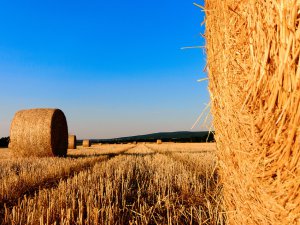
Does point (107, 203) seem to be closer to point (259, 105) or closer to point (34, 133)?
point (259, 105)

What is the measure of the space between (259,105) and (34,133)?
33.7 feet

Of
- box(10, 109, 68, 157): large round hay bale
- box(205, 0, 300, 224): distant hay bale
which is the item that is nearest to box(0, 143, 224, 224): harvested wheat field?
box(205, 0, 300, 224): distant hay bale

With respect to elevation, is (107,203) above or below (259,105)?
below

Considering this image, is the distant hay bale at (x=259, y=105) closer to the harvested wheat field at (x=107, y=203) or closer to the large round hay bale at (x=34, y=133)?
Result: the harvested wheat field at (x=107, y=203)

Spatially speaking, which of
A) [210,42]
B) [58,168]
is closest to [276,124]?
[210,42]

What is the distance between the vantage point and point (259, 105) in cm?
195

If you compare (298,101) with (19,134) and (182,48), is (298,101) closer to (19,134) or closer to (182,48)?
(182,48)

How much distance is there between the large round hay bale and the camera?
36.4ft

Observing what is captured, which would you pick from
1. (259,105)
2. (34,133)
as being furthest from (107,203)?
(34,133)

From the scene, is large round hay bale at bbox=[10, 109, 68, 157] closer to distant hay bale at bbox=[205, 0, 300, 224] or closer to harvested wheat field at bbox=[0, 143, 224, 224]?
harvested wheat field at bbox=[0, 143, 224, 224]

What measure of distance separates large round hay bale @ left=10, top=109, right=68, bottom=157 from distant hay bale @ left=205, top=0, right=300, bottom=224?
9.27m

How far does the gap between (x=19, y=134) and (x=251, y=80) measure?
10435 mm

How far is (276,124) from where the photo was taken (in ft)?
5.95

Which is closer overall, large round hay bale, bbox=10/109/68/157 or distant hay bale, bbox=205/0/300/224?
distant hay bale, bbox=205/0/300/224
